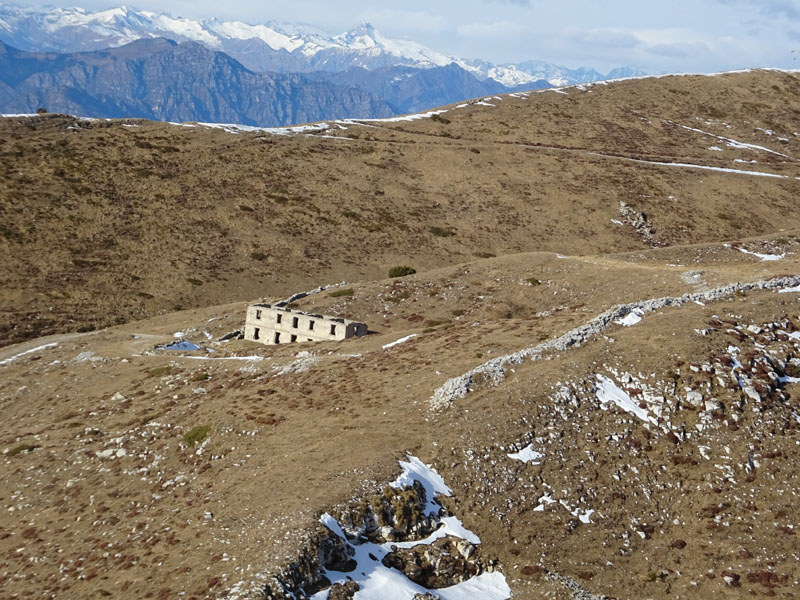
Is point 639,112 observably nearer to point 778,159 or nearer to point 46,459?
point 778,159

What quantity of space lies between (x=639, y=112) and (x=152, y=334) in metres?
165

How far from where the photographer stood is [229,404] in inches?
1556

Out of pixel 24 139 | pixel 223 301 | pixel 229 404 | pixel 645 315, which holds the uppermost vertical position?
pixel 24 139

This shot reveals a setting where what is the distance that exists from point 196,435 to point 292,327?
25.4 metres

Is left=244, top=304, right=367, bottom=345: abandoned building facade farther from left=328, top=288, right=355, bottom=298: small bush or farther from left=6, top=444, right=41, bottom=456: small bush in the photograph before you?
left=6, top=444, right=41, bottom=456: small bush

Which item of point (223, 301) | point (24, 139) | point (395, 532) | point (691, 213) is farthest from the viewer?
point (691, 213)

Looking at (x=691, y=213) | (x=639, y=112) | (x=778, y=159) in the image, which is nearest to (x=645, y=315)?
(x=691, y=213)

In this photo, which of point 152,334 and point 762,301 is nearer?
point 762,301

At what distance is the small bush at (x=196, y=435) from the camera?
116ft

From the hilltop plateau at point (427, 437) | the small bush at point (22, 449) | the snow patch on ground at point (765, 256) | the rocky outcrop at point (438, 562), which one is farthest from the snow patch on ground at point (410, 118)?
the rocky outcrop at point (438, 562)

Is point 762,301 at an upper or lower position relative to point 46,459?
upper

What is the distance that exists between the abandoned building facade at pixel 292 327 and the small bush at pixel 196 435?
22.3 meters

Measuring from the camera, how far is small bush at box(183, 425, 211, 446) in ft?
116

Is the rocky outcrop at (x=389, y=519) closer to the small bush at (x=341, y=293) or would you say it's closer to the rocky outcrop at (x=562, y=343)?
the rocky outcrop at (x=562, y=343)
